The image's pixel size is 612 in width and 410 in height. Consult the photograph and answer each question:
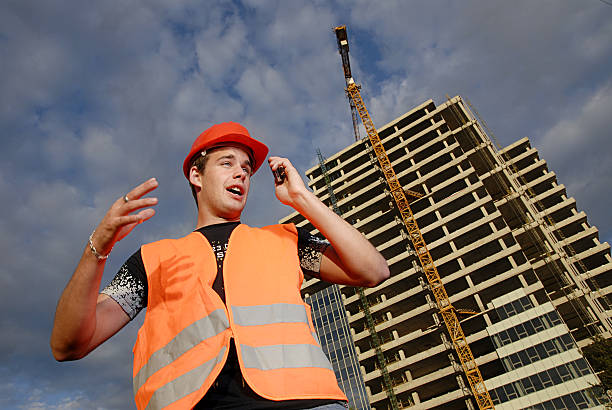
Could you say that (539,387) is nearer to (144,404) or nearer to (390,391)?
(390,391)

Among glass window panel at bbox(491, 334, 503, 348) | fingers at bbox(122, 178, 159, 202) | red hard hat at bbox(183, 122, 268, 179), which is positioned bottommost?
fingers at bbox(122, 178, 159, 202)

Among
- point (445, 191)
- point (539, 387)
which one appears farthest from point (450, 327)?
point (445, 191)

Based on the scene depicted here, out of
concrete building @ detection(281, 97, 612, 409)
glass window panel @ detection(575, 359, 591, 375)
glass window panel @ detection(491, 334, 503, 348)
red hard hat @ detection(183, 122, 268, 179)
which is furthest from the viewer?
glass window panel @ detection(491, 334, 503, 348)

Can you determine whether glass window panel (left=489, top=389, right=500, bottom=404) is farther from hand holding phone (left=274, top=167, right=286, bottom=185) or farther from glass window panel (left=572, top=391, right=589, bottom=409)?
hand holding phone (left=274, top=167, right=286, bottom=185)

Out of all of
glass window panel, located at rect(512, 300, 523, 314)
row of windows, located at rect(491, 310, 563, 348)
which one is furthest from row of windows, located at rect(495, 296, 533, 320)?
row of windows, located at rect(491, 310, 563, 348)

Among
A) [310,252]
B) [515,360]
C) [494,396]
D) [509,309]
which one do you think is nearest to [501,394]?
[494,396]

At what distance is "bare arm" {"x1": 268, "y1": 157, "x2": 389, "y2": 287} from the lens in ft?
6.01

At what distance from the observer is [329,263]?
206 cm

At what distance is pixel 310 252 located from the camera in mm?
2137

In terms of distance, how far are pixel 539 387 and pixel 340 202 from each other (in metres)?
32.4

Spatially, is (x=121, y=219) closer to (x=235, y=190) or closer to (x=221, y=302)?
(x=221, y=302)

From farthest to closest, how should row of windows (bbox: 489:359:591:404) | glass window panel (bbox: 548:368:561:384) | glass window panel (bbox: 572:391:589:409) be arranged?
glass window panel (bbox: 548:368:561:384) < row of windows (bbox: 489:359:591:404) < glass window panel (bbox: 572:391:589:409)

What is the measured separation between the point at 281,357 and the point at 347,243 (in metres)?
0.64

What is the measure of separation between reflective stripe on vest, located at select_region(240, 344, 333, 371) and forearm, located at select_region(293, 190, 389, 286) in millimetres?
473
